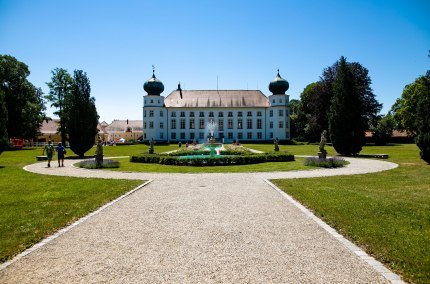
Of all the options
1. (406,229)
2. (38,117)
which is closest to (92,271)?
(406,229)

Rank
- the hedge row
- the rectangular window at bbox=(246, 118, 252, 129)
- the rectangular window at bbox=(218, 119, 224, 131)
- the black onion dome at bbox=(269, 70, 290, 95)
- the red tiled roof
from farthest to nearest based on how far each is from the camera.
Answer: the red tiled roof, the rectangular window at bbox=(218, 119, 224, 131), the rectangular window at bbox=(246, 118, 252, 129), the black onion dome at bbox=(269, 70, 290, 95), the hedge row

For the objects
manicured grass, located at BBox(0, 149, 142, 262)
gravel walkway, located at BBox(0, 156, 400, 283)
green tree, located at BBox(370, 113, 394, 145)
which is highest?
green tree, located at BBox(370, 113, 394, 145)

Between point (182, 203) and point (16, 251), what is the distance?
187 inches

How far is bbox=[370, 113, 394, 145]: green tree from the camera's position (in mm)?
59125

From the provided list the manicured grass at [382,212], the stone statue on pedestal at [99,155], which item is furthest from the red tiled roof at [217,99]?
the manicured grass at [382,212]

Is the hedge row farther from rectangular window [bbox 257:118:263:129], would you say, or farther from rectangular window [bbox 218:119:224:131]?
rectangular window [bbox 218:119:224:131]

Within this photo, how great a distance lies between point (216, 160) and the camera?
20.9 metres

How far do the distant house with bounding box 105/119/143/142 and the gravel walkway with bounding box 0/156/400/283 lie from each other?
94.2 meters

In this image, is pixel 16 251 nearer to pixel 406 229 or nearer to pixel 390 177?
pixel 406 229

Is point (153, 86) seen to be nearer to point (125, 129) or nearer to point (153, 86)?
point (153, 86)

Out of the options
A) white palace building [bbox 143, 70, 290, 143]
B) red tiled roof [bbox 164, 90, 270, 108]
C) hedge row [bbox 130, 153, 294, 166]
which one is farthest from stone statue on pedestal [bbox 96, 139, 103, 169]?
red tiled roof [bbox 164, 90, 270, 108]

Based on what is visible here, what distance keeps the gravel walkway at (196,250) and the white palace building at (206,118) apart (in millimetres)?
65985

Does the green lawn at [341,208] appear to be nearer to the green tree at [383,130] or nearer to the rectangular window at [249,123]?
the green tree at [383,130]

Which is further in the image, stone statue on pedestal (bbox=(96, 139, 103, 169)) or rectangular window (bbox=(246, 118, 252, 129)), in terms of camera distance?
rectangular window (bbox=(246, 118, 252, 129))
